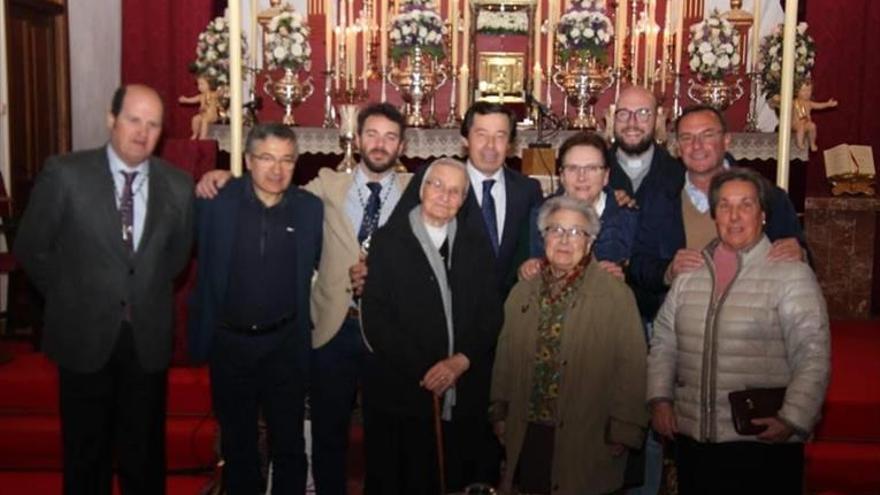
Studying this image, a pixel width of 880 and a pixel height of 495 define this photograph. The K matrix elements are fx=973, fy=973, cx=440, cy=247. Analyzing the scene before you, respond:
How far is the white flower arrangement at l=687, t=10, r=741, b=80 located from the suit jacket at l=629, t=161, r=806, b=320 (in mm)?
2919

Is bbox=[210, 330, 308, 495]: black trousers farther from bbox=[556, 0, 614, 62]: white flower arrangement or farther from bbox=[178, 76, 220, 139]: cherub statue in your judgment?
bbox=[556, 0, 614, 62]: white flower arrangement

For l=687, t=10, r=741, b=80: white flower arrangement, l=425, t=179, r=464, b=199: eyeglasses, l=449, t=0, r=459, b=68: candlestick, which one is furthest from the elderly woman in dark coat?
Answer: l=449, t=0, r=459, b=68: candlestick

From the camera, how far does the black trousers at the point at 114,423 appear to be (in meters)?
3.02

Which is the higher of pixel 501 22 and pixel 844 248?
pixel 501 22

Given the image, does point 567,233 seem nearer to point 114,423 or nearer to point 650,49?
point 114,423

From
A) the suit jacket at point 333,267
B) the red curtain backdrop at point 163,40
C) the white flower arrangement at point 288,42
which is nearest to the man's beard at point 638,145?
the suit jacket at point 333,267

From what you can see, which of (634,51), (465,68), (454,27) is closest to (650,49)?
(634,51)

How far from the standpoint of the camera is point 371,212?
3348 millimetres

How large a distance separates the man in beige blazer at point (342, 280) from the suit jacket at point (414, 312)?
6.8 inches

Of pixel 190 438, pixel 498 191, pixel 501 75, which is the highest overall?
pixel 501 75

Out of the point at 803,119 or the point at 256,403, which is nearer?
the point at 256,403

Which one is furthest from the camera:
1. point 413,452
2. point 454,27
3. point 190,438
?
point 454,27

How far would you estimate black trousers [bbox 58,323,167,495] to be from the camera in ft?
9.91

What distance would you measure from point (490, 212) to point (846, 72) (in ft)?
16.6
